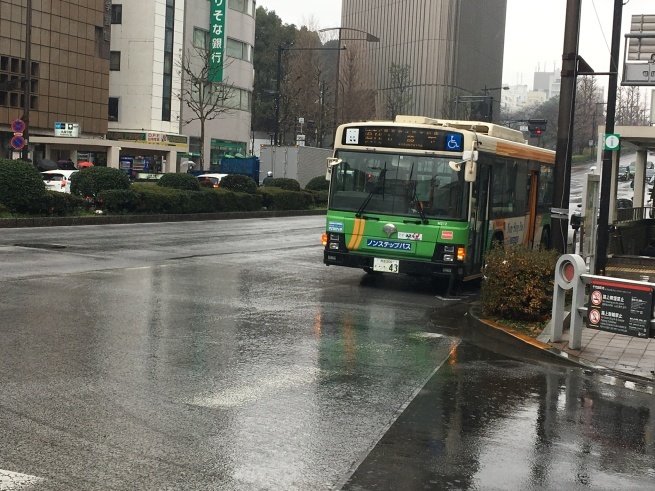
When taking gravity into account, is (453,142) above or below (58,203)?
above

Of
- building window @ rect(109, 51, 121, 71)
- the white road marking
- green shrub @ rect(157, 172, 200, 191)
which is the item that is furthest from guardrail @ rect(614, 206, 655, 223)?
building window @ rect(109, 51, 121, 71)

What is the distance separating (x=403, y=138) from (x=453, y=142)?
0.85 meters

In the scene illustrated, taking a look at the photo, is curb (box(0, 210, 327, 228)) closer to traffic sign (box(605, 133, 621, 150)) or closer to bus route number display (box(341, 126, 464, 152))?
bus route number display (box(341, 126, 464, 152))

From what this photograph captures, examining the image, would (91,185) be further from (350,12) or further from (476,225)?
(350,12)

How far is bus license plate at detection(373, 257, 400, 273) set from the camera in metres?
16.2

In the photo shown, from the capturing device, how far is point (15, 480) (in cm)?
537

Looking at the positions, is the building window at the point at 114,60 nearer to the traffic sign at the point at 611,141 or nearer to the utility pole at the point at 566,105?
the traffic sign at the point at 611,141

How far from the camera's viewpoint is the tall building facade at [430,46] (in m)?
105

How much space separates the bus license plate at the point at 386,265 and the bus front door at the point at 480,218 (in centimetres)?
139

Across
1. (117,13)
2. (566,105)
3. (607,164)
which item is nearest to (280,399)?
(566,105)

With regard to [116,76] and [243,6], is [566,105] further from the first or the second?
[243,6]

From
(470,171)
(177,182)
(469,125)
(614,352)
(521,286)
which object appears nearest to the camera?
(614,352)

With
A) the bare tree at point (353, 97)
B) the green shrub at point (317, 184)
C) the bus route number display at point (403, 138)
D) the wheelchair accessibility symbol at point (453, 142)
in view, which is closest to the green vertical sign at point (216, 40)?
the bare tree at point (353, 97)

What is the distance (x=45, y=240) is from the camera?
70.8 feet
